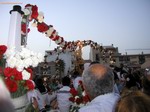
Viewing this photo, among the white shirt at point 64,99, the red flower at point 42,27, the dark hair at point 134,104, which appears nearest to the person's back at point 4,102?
the dark hair at point 134,104

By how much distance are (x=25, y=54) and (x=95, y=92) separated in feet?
3.20

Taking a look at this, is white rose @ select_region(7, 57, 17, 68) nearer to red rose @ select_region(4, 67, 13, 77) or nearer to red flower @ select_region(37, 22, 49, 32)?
red rose @ select_region(4, 67, 13, 77)

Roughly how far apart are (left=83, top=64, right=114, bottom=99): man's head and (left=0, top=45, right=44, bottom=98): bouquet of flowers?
0.64 meters

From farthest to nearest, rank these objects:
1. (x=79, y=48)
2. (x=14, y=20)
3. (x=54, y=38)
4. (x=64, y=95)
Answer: (x=79, y=48) → (x=54, y=38) → (x=64, y=95) → (x=14, y=20)

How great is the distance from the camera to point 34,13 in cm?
520

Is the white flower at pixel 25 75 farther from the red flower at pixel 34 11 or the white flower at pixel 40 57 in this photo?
the red flower at pixel 34 11

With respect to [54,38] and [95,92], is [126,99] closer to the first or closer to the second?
[95,92]

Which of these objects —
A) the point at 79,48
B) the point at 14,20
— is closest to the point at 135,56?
the point at 79,48

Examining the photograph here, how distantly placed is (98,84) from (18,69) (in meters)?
0.97

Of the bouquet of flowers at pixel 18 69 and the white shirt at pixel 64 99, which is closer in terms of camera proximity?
the bouquet of flowers at pixel 18 69

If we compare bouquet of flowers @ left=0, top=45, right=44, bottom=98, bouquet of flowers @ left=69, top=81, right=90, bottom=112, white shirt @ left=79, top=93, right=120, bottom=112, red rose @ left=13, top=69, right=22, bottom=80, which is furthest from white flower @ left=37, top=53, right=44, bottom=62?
bouquet of flowers @ left=69, top=81, right=90, bottom=112

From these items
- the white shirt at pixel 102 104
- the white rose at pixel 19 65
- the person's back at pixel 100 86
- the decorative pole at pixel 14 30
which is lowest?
the white shirt at pixel 102 104

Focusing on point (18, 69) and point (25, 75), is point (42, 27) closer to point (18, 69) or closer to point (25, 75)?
point (18, 69)

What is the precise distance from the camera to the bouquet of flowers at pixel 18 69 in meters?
2.51
